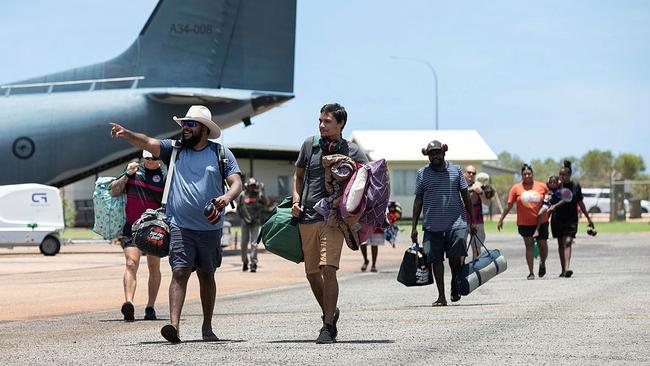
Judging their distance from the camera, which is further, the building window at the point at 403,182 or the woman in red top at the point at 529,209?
the building window at the point at 403,182

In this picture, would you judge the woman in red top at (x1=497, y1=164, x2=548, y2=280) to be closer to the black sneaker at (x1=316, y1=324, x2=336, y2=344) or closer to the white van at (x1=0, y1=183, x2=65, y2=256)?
the black sneaker at (x1=316, y1=324, x2=336, y2=344)

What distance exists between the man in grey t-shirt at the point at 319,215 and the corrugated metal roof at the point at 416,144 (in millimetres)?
54984

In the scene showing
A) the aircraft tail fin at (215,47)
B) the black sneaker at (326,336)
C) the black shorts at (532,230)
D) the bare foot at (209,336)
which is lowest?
the bare foot at (209,336)

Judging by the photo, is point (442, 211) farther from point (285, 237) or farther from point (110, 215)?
point (285, 237)

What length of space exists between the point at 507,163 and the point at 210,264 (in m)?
152

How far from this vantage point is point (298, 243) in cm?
979

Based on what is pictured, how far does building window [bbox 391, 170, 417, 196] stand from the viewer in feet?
209

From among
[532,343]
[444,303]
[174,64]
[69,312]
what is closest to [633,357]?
[532,343]

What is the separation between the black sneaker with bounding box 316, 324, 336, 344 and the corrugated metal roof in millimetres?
55481

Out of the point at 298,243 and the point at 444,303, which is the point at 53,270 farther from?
the point at 298,243

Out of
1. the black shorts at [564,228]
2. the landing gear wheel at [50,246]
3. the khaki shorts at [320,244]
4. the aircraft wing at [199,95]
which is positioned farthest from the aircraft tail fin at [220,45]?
the khaki shorts at [320,244]

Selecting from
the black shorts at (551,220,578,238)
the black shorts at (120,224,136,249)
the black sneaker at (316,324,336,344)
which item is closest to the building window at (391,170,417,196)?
the black shorts at (551,220,578,238)

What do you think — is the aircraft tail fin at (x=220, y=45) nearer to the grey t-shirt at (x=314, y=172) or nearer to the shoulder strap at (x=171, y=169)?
the grey t-shirt at (x=314, y=172)

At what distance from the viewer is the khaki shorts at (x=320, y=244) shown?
956 cm
